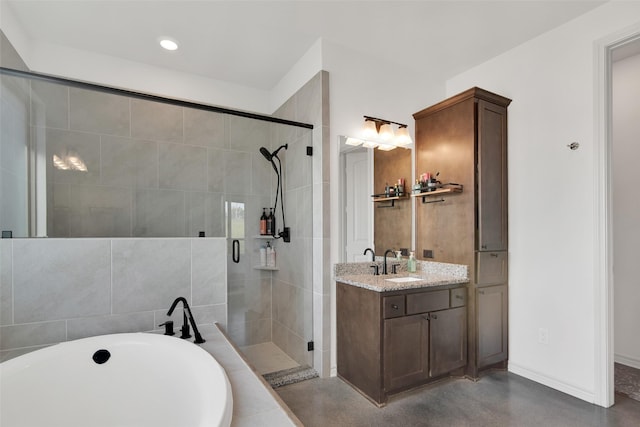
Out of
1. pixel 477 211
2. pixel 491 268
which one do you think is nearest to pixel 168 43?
pixel 477 211

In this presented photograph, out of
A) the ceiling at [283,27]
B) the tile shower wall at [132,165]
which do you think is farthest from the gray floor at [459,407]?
the ceiling at [283,27]

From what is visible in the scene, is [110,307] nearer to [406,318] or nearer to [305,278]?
[305,278]

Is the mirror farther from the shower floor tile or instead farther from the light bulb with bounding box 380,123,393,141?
the shower floor tile

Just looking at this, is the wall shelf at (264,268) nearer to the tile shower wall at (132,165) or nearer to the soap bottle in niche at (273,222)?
the soap bottle in niche at (273,222)

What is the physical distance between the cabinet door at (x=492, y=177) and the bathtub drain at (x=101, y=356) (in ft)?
8.74

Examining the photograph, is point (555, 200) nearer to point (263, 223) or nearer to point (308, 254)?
point (308, 254)

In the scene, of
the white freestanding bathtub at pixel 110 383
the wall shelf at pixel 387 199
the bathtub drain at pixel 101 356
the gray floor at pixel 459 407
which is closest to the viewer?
the white freestanding bathtub at pixel 110 383

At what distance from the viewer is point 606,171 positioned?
226 cm

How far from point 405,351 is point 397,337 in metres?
0.14

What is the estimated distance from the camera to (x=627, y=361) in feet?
9.44

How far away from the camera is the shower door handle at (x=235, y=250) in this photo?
2.63 m

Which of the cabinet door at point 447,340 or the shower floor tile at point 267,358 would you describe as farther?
the shower floor tile at point 267,358

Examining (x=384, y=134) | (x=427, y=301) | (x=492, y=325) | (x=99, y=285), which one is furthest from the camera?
(x=384, y=134)

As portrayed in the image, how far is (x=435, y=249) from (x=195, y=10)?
2742 mm
